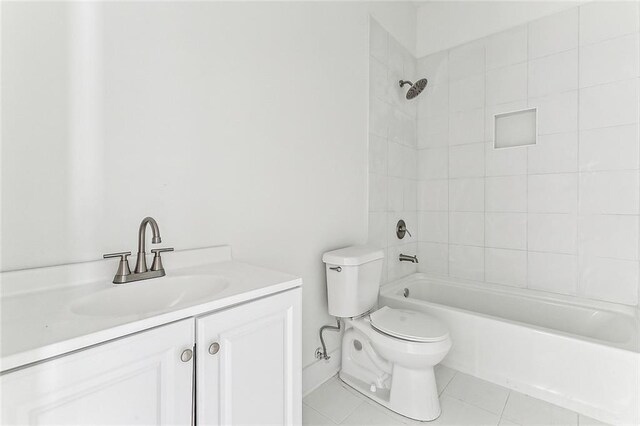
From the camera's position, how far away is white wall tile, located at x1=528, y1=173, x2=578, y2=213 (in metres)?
1.98

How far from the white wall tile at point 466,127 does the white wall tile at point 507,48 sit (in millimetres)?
370

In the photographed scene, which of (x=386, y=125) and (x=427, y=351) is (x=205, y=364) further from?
(x=386, y=125)

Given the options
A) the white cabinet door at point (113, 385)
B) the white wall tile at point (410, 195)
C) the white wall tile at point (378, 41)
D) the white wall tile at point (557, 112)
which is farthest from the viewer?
the white wall tile at point (410, 195)

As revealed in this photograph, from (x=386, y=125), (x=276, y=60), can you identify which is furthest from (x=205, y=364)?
(x=386, y=125)

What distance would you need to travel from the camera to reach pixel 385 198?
7.40ft

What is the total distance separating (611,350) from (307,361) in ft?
4.88

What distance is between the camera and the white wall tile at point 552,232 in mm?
1989

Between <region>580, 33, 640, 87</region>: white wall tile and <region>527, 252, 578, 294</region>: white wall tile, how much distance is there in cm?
119

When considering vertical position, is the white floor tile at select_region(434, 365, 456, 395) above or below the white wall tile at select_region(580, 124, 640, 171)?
below

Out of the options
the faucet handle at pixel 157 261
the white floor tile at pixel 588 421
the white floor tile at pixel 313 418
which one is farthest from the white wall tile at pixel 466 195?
the faucet handle at pixel 157 261

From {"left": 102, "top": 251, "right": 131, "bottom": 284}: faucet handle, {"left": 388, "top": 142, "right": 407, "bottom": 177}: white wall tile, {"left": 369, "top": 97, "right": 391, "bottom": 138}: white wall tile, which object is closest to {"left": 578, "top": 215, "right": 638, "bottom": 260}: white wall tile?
{"left": 388, "top": 142, "right": 407, "bottom": 177}: white wall tile

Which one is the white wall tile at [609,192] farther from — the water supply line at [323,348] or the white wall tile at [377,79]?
the water supply line at [323,348]

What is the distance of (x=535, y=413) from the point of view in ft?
4.78

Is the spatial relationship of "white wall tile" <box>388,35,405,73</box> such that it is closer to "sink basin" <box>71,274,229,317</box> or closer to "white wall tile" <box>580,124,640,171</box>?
"white wall tile" <box>580,124,640,171</box>
